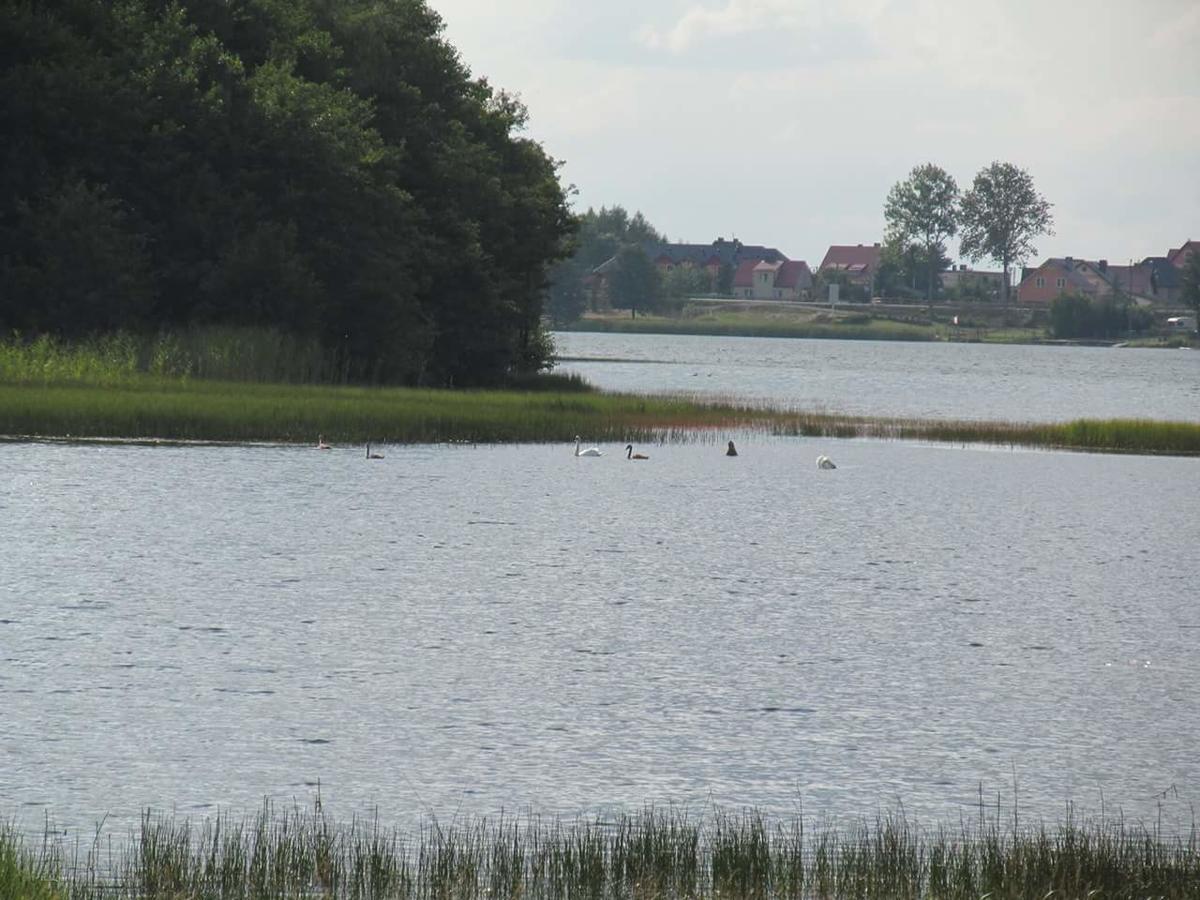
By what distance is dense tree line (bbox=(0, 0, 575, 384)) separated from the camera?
5991cm

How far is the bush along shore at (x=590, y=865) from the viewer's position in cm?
1144

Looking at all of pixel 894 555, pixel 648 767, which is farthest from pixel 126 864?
pixel 894 555

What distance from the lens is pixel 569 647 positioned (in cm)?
2130

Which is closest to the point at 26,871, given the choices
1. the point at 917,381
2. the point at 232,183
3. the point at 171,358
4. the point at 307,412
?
the point at 307,412

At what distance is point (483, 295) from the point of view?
77.6 m

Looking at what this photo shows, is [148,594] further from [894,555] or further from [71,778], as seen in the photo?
[894,555]

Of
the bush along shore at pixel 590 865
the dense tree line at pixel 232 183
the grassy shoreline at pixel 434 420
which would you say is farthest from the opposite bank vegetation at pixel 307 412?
the bush along shore at pixel 590 865

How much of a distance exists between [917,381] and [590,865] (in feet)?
379

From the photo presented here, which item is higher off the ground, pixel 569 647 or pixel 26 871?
pixel 26 871

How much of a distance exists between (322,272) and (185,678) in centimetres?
5013

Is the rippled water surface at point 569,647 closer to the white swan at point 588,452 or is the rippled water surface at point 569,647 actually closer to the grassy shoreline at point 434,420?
the grassy shoreline at point 434,420

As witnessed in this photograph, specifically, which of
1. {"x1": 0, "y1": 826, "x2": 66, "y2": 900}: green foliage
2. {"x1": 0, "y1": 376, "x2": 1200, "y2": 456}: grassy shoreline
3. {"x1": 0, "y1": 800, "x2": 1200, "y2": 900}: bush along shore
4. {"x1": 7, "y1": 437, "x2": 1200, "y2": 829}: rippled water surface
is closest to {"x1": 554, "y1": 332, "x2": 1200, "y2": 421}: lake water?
{"x1": 0, "y1": 376, "x2": 1200, "y2": 456}: grassy shoreline

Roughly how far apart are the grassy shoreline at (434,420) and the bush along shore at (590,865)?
33764 mm

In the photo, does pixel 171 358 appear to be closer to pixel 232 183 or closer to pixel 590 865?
pixel 232 183
